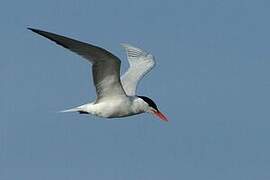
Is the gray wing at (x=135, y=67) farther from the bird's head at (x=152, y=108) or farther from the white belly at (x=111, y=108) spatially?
the white belly at (x=111, y=108)

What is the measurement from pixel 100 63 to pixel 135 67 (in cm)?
515

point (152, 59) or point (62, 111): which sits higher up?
point (152, 59)

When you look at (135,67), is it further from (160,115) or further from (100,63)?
(100,63)

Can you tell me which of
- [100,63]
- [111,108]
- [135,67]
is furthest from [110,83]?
[135,67]

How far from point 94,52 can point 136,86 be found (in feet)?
15.8

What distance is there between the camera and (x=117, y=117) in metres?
20.2

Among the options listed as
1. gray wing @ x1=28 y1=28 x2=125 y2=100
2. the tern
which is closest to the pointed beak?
the tern

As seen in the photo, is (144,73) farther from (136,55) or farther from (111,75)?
(111,75)

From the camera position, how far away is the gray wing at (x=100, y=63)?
17175 millimetres

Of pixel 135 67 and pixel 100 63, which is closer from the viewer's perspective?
pixel 100 63

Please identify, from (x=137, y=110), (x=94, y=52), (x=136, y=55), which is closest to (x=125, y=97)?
(x=137, y=110)

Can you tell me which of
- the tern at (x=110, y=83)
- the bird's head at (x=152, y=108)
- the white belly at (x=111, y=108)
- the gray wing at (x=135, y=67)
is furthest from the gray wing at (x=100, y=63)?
the gray wing at (x=135, y=67)

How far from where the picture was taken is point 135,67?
78.0ft

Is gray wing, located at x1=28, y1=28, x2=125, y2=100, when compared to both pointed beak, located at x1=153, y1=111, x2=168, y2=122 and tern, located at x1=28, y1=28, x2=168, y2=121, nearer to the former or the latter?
tern, located at x1=28, y1=28, x2=168, y2=121
